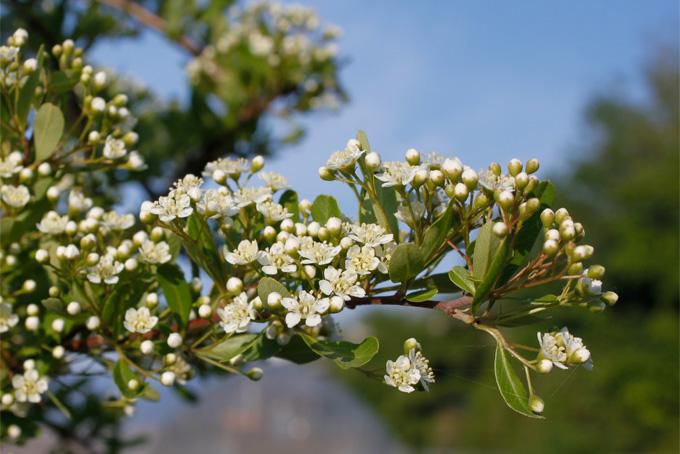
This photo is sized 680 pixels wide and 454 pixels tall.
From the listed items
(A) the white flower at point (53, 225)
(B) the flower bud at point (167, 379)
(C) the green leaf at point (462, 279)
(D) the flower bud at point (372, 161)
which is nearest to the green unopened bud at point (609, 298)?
(C) the green leaf at point (462, 279)

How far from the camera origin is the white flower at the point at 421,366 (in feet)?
3.95

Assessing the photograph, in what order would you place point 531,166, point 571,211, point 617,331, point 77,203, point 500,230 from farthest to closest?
point 617,331
point 571,211
point 77,203
point 531,166
point 500,230

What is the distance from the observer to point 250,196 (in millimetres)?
1271

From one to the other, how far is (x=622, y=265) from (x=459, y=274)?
22.4 m

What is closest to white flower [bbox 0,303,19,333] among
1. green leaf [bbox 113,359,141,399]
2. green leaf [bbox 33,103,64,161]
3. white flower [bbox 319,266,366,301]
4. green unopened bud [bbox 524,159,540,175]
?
green leaf [bbox 113,359,141,399]

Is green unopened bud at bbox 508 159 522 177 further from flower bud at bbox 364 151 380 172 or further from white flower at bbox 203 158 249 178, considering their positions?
white flower at bbox 203 158 249 178

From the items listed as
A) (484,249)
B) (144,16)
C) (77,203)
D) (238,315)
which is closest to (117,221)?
(77,203)

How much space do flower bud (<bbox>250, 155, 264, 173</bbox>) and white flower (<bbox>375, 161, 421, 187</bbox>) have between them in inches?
10.8

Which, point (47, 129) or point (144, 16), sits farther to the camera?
point (144, 16)

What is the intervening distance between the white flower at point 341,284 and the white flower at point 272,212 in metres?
0.17

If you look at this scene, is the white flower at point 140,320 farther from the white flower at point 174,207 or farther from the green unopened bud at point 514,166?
the green unopened bud at point 514,166

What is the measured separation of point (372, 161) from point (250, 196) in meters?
0.22

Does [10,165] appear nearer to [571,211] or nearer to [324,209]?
[324,209]

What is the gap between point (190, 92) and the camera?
316 centimetres
